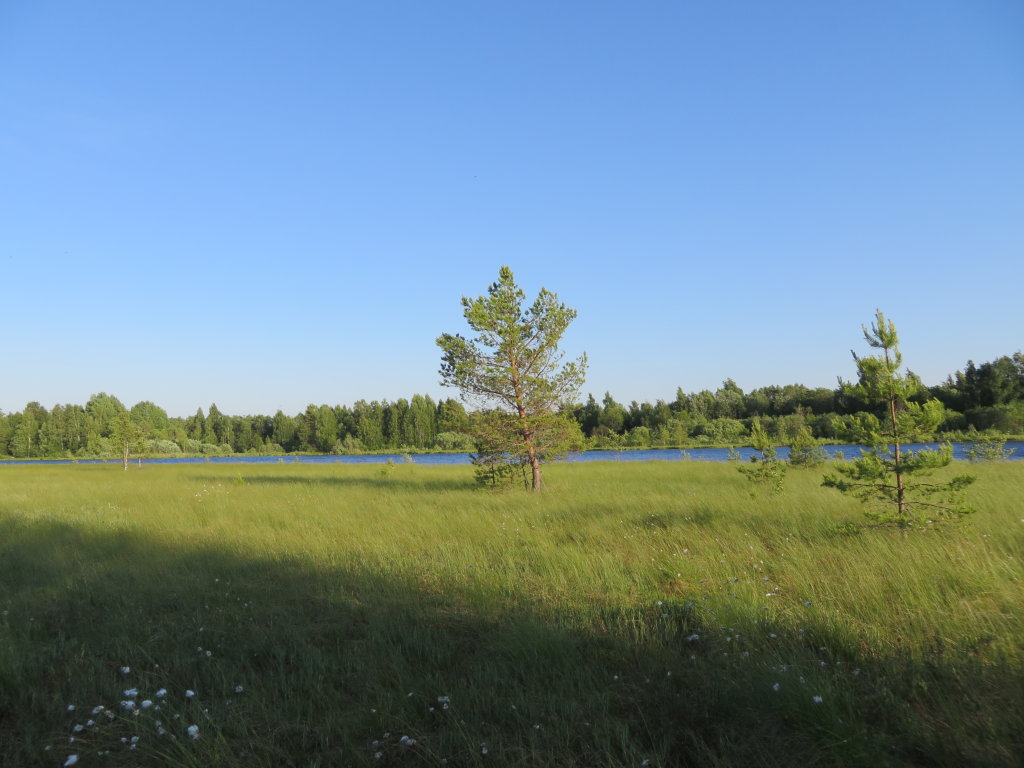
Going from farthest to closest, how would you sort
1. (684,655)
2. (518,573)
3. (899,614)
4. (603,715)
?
(518,573) → (899,614) → (684,655) → (603,715)

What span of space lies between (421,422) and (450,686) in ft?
373

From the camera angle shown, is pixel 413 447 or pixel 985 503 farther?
pixel 413 447

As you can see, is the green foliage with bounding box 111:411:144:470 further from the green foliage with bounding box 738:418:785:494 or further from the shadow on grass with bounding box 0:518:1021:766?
the green foliage with bounding box 738:418:785:494

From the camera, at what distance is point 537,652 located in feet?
13.5

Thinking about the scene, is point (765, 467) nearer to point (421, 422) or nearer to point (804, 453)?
point (804, 453)

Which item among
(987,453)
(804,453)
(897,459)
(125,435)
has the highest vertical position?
(125,435)

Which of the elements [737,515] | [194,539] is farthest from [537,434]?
[194,539]

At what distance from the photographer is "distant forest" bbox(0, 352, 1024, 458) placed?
65750 mm

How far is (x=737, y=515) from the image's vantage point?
32.6ft

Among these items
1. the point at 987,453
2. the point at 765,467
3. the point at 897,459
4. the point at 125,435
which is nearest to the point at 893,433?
the point at 897,459

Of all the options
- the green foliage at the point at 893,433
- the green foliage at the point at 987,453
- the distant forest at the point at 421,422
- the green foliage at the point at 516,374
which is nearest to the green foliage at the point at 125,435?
the distant forest at the point at 421,422

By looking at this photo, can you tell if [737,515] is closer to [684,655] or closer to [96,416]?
[684,655]

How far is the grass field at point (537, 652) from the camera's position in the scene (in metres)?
2.99

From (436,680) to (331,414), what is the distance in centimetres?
13053
